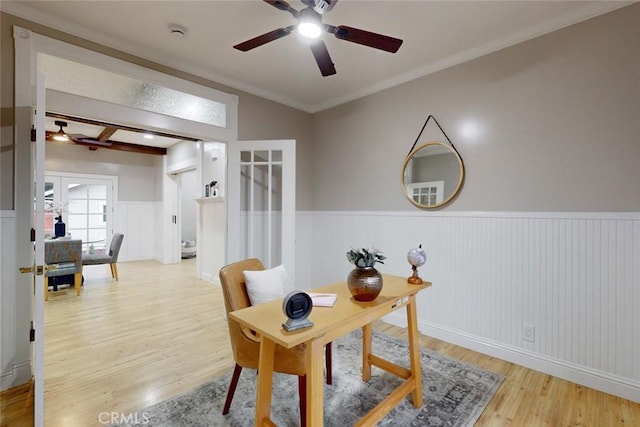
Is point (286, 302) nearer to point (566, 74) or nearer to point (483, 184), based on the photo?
point (483, 184)

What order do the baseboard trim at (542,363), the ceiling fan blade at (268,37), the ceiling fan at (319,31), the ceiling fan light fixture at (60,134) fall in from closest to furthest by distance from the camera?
the ceiling fan at (319,31) → the ceiling fan blade at (268,37) → the baseboard trim at (542,363) → the ceiling fan light fixture at (60,134)

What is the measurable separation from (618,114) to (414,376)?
7.45 ft

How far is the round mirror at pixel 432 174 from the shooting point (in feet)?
9.10

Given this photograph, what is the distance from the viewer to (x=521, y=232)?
241cm

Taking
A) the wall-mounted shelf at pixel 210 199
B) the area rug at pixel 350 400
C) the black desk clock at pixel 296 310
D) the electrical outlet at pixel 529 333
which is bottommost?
the area rug at pixel 350 400

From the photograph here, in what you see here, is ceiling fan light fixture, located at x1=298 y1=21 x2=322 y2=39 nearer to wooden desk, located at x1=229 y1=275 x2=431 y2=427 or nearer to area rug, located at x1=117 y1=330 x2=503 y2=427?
wooden desk, located at x1=229 y1=275 x2=431 y2=427

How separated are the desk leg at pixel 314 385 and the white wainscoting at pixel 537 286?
2010mm

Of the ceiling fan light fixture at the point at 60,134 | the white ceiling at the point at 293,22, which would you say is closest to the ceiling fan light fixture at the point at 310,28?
the white ceiling at the point at 293,22

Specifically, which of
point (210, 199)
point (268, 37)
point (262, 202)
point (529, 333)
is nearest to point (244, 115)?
point (262, 202)

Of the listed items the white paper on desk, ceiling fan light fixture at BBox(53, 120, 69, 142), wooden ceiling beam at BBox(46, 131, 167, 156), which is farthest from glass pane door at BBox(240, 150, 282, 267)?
wooden ceiling beam at BBox(46, 131, 167, 156)

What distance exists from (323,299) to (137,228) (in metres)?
7.07

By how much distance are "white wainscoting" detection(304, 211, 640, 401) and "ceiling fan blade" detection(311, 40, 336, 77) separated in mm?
1684

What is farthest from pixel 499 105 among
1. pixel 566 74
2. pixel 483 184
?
pixel 483 184

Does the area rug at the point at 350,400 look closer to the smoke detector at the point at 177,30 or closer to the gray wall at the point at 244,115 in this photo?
the gray wall at the point at 244,115
